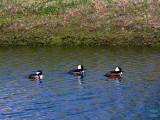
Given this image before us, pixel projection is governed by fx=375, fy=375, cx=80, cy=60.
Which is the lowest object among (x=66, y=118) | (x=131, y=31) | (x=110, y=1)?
(x=66, y=118)

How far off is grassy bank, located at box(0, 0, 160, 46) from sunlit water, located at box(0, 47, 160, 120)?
14.3ft

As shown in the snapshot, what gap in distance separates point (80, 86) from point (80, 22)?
23.6m

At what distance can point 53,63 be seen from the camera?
3177 cm

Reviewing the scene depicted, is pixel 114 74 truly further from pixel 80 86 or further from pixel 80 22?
pixel 80 22

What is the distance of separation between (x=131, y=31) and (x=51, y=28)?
977cm

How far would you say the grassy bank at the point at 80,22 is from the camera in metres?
42.0

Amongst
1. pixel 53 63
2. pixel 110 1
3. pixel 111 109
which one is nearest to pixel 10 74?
pixel 53 63

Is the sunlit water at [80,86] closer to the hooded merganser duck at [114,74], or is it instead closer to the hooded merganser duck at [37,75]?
the hooded merganser duck at [114,74]

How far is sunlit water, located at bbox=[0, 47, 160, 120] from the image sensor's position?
18.4m

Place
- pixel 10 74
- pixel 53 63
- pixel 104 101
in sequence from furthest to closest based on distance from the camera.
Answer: pixel 53 63 < pixel 10 74 < pixel 104 101

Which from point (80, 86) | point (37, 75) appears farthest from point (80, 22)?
point (80, 86)

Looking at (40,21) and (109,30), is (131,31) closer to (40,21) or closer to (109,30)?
(109,30)

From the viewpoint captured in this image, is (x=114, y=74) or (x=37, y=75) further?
(x=114, y=74)

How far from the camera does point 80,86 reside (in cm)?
2381
